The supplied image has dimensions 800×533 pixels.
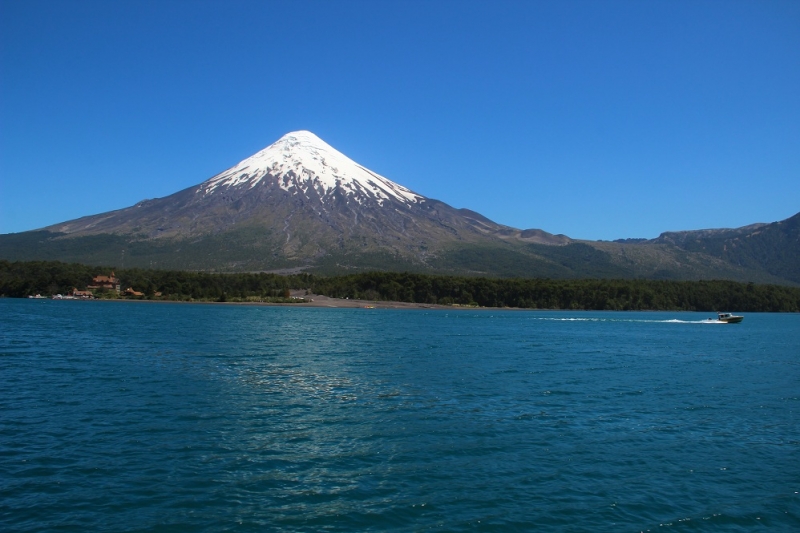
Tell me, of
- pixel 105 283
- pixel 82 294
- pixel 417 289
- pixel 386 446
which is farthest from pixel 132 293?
pixel 386 446

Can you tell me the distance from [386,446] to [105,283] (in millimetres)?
133111

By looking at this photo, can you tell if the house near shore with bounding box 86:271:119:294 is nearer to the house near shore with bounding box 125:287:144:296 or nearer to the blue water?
Answer: the house near shore with bounding box 125:287:144:296

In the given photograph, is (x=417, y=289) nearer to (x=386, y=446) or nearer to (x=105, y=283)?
(x=105, y=283)

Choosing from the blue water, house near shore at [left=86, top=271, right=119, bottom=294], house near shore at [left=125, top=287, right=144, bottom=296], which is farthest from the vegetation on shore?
the blue water

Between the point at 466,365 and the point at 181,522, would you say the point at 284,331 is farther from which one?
the point at 181,522

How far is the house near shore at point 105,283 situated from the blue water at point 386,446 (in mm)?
107728

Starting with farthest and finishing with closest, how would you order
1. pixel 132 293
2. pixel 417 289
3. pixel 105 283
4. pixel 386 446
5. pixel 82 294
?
pixel 417 289 → pixel 105 283 → pixel 132 293 → pixel 82 294 → pixel 386 446

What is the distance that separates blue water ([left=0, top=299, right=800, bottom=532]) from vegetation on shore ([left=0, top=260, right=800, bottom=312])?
340ft

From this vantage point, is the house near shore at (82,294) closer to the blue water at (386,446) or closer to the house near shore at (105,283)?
the house near shore at (105,283)

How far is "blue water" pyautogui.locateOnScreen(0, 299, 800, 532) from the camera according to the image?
11781mm

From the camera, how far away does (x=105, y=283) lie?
134250mm

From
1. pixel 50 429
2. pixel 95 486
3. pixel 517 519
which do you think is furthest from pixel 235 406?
pixel 517 519

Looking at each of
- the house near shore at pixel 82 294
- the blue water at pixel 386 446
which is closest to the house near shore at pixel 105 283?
the house near shore at pixel 82 294

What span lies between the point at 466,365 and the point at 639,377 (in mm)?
8366
